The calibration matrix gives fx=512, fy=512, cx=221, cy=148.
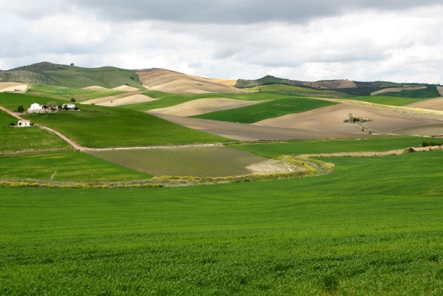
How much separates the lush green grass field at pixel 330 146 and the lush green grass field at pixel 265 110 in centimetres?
4458

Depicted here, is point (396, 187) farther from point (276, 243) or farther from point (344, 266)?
point (344, 266)

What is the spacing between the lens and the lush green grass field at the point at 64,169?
57.3 m

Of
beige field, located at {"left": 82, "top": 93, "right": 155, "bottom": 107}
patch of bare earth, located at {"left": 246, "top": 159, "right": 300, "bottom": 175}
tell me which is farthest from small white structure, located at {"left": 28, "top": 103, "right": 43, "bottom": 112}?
beige field, located at {"left": 82, "top": 93, "right": 155, "bottom": 107}

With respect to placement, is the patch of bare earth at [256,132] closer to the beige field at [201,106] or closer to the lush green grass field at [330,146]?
the lush green grass field at [330,146]

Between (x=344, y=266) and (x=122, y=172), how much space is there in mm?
→ 47898

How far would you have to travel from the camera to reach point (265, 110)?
479ft

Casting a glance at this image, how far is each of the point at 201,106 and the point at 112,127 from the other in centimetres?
6504

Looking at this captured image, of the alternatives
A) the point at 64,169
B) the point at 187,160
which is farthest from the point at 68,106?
the point at 64,169

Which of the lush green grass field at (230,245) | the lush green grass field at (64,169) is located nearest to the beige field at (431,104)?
the lush green grass field at (64,169)

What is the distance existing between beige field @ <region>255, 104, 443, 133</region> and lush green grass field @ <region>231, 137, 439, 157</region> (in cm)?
1851

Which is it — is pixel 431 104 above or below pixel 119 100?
below

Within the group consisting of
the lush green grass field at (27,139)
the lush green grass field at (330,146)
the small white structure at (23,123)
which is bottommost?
the lush green grass field at (330,146)

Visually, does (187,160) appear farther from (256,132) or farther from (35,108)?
(35,108)

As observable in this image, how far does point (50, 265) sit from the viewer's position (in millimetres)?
16828
